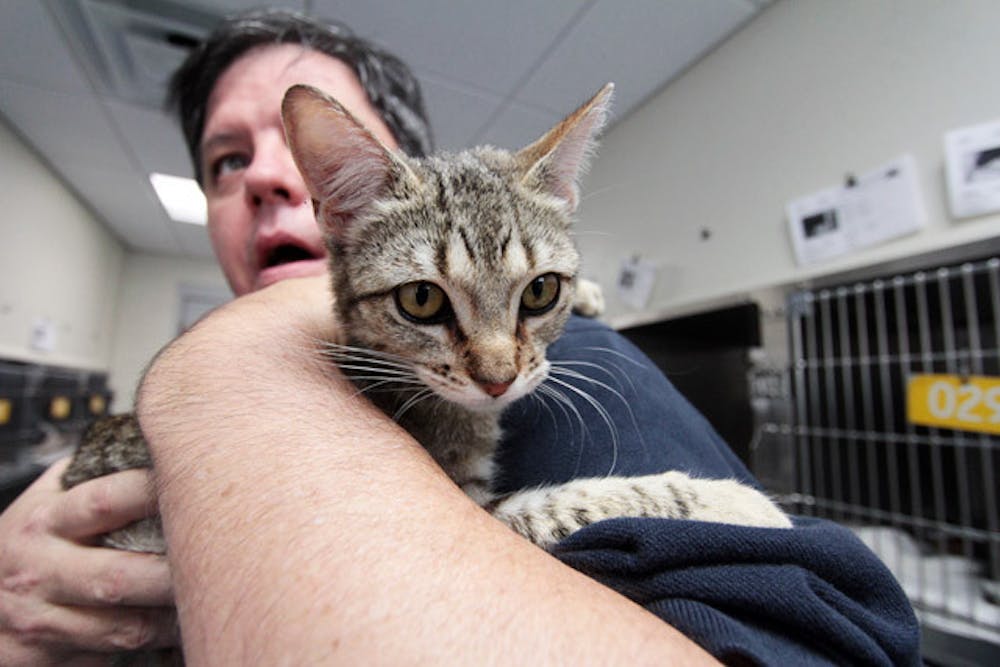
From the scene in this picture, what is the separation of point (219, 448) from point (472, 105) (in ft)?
7.28

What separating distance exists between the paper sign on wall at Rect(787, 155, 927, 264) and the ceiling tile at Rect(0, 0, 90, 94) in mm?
2657

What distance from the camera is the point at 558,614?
0.29 meters

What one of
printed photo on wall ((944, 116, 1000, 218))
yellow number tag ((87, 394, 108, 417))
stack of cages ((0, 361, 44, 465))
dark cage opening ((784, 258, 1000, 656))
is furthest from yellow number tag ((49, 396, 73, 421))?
printed photo on wall ((944, 116, 1000, 218))

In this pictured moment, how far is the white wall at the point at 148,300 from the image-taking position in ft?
17.1

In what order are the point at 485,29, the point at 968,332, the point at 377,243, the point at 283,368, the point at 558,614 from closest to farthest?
the point at 558,614
the point at 283,368
the point at 377,243
the point at 968,332
the point at 485,29

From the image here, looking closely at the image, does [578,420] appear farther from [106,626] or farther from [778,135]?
[778,135]

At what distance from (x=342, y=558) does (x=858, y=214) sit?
5.05ft

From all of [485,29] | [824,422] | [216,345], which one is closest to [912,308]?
[824,422]

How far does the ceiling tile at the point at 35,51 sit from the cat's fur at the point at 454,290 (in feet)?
6.70

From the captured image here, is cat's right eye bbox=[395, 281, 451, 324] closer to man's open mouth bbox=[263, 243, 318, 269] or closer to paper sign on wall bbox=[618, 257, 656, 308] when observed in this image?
man's open mouth bbox=[263, 243, 318, 269]

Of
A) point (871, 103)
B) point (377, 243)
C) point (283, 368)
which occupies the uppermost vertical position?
point (871, 103)

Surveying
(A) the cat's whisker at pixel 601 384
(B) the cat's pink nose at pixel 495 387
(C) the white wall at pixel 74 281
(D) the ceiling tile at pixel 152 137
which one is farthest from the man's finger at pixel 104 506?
(D) the ceiling tile at pixel 152 137

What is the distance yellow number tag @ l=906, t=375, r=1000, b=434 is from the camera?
3.23 ft

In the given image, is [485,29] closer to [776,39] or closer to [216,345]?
[776,39]
